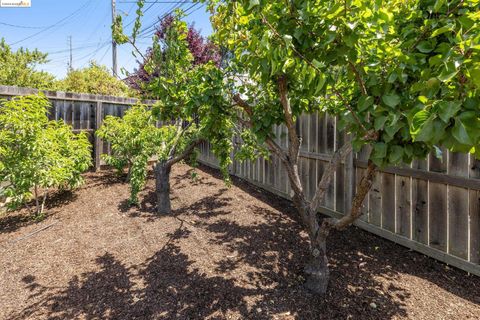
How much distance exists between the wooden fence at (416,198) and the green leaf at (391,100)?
39.2 inches

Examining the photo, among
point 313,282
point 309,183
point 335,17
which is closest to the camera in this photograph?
point 335,17

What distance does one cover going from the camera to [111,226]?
3.42 meters

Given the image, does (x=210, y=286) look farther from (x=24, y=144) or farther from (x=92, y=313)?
(x=24, y=144)

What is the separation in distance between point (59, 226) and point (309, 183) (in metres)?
3.33

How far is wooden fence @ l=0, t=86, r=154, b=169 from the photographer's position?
210 inches

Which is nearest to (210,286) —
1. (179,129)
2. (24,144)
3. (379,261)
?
(379,261)

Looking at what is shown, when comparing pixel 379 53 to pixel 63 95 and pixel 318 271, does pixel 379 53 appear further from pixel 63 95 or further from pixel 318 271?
pixel 63 95

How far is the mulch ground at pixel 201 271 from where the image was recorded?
2043mm

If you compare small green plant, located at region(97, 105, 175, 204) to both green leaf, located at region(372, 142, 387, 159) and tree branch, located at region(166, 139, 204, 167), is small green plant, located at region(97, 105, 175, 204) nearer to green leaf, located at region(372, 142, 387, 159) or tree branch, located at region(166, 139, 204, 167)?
tree branch, located at region(166, 139, 204, 167)

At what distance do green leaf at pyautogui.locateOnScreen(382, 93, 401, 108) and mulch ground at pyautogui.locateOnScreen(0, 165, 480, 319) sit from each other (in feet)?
A: 4.86

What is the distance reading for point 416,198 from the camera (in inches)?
113

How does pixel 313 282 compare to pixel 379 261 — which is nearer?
pixel 313 282

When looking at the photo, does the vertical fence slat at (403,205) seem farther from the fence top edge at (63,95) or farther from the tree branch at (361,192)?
the fence top edge at (63,95)

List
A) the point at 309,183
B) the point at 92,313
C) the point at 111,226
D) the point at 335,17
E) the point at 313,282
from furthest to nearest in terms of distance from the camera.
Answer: the point at 309,183 → the point at 111,226 → the point at 313,282 → the point at 92,313 → the point at 335,17
